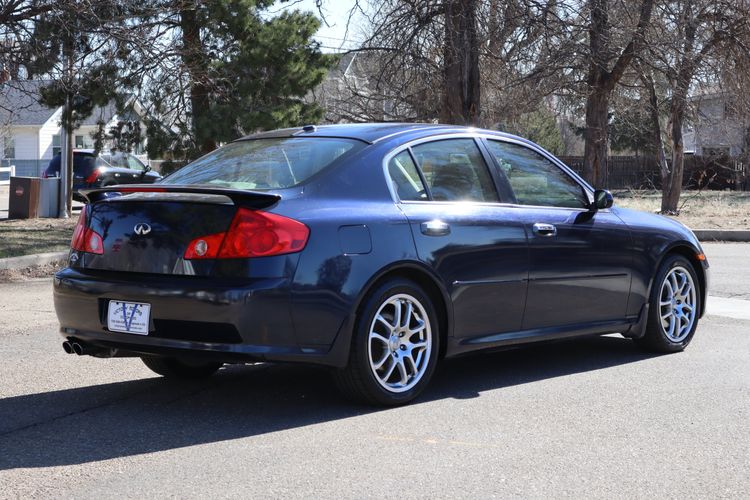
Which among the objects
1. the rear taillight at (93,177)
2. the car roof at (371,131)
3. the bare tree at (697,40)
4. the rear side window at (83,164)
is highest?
the bare tree at (697,40)

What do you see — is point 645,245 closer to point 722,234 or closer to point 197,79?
point 197,79

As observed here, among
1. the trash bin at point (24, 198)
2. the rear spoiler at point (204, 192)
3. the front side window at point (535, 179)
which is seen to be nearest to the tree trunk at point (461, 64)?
the trash bin at point (24, 198)

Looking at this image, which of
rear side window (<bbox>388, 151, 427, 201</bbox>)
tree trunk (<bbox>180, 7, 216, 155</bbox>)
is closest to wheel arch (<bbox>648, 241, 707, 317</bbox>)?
rear side window (<bbox>388, 151, 427, 201</bbox>)

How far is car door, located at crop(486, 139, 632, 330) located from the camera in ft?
22.3

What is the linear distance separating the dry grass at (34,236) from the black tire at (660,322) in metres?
8.96

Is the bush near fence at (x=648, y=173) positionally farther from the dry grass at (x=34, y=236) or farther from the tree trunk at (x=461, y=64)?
the dry grass at (x=34, y=236)

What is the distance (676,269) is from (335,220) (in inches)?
129

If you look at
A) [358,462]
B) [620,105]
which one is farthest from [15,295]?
[620,105]

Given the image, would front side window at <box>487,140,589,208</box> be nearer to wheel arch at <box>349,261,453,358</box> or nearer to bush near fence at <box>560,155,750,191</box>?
wheel arch at <box>349,261,453,358</box>

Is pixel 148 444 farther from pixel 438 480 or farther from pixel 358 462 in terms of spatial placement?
pixel 438 480

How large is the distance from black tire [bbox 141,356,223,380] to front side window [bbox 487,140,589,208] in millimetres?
2210

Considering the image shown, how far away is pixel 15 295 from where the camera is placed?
11.2 meters

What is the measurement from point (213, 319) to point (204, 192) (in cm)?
71

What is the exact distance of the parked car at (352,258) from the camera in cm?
548
